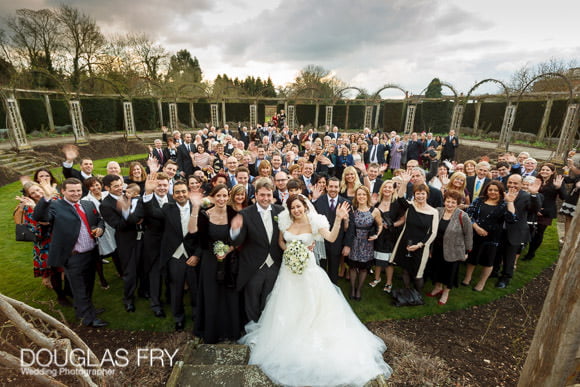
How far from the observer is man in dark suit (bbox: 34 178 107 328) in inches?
148

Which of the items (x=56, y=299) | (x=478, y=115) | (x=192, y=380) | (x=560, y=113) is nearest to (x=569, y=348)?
(x=192, y=380)

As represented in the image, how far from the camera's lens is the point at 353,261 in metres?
4.70

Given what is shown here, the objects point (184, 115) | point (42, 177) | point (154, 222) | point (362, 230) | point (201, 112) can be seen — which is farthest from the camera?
point (201, 112)

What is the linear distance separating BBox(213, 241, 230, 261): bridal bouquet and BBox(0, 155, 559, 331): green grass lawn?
1589mm

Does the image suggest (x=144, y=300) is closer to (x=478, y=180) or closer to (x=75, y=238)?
(x=75, y=238)

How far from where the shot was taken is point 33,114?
18172 millimetres

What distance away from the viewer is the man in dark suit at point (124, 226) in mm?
3965

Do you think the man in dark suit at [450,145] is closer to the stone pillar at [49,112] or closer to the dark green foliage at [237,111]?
the dark green foliage at [237,111]

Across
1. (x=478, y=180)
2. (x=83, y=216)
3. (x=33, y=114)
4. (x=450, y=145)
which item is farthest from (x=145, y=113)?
(x=478, y=180)

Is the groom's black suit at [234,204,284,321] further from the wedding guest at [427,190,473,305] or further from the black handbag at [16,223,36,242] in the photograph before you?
the black handbag at [16,223,36,242]

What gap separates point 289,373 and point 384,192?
10.3 ft

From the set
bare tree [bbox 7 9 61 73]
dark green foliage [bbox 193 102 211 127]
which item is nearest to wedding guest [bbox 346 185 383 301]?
dark green foliage [bbox 193 102 211 127]

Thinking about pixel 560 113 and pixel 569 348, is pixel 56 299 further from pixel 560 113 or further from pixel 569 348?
pixel 560 113

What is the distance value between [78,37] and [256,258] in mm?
31357
